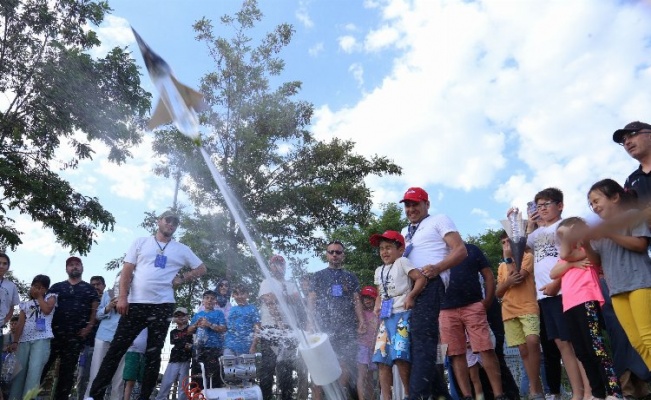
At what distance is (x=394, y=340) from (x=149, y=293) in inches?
108

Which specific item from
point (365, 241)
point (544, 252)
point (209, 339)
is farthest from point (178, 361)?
point (365, 241)

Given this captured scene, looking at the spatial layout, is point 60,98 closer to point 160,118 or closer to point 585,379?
point 160,118

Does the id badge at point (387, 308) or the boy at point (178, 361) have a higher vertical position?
the boy at point (178, 361)

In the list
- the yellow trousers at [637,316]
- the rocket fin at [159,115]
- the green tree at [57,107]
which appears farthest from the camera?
the green tree at [57,107]

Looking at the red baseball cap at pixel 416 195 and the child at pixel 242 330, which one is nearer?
the red baseball cap at pixel 416 195

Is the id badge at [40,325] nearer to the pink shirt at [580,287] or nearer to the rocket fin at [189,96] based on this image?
the rocket fin at [189,96]

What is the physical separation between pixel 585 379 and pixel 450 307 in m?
1.38

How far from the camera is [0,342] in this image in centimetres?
691

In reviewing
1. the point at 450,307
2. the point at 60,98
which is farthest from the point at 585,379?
the point at 60,98

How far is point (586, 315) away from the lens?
15.1ft

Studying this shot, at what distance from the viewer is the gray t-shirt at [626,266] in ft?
12.2

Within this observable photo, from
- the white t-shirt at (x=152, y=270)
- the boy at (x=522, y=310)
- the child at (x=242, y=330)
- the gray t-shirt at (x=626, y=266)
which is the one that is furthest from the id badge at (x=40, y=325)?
the gray t-shirt at (x=626, y=266)

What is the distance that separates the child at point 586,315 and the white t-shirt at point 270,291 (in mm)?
3970

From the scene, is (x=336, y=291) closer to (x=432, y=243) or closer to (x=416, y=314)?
(x=432, y=243)
